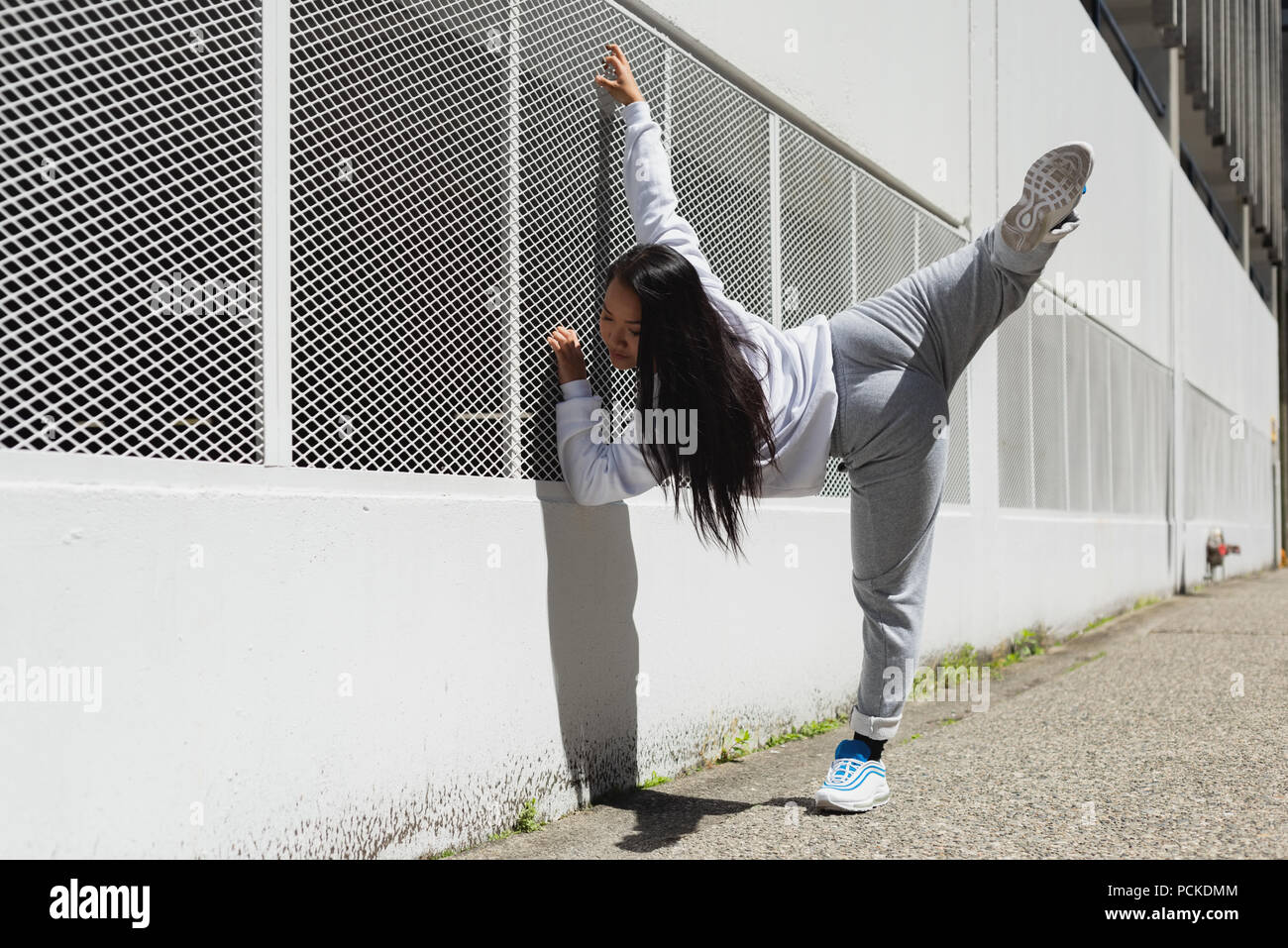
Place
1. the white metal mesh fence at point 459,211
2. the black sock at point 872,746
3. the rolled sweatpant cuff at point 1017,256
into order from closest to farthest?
the white metal mesh fence at point 459,211 < the rolled sweatpant cuff at point 1017,256 < the black sock at point 872,746

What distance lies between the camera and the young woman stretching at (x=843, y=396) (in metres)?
3.12

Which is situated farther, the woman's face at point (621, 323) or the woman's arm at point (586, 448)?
the woman's arm at point (586, 448)

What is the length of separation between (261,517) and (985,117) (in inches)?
244

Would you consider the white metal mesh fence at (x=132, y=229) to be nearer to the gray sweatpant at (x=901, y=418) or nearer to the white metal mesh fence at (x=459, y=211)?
the white metal mesh fence at (x=459, y=211)

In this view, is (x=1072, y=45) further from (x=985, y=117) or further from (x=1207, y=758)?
(x=1207, y=758)

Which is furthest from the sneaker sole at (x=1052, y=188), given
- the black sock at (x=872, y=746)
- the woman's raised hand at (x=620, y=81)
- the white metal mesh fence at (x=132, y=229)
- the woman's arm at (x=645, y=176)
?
the white metal mesh fence at (x=132, y=229)

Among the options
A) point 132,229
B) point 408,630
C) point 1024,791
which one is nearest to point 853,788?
point 1024,791

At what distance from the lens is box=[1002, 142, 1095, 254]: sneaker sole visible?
118 inches

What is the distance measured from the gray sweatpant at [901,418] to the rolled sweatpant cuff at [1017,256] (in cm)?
2

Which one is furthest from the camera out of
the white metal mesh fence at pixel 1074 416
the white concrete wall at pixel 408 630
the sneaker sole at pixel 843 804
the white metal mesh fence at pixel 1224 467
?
the white metal mesh fence at pixel 1224 467

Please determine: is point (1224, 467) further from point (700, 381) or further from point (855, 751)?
point (700, 381)

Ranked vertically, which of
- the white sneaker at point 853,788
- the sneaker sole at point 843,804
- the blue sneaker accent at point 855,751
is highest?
the blue sneaker accent at point 855,751
